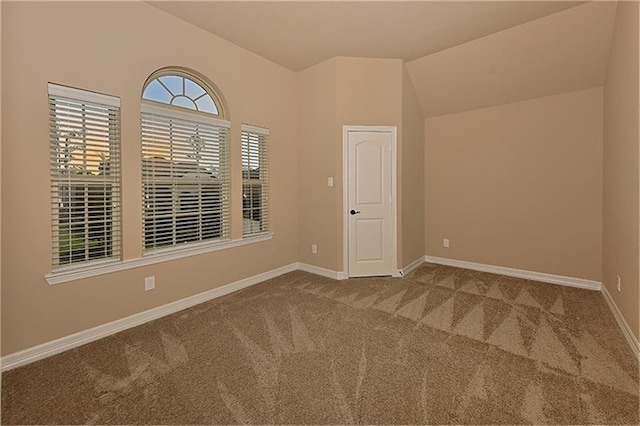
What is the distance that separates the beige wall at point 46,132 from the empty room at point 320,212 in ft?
0.05

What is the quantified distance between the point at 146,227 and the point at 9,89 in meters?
1.38

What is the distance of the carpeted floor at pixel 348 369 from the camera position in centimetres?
163

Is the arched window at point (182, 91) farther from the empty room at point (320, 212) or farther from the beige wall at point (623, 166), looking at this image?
the beige wall at point (623, 166)

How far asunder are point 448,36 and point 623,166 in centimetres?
218

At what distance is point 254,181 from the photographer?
389 cm

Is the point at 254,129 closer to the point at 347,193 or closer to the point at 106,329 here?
the point at 347,193

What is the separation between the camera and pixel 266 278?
4008 mm

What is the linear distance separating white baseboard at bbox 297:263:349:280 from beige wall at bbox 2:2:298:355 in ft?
3.60

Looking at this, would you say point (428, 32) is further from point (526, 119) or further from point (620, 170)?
point (620, 170)

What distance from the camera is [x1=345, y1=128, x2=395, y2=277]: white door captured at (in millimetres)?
4043

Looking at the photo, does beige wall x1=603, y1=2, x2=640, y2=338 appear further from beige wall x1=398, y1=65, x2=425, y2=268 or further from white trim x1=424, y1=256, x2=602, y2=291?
beige wall x1=398, y1=65, x2=425, y2=268

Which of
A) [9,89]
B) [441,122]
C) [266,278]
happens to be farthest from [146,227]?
[441,122]

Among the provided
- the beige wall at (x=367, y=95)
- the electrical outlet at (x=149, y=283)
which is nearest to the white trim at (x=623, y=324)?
the beige wall at (x=367, y=95)

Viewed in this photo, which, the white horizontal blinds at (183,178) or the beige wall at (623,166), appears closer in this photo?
the beige wall at (623,166)
